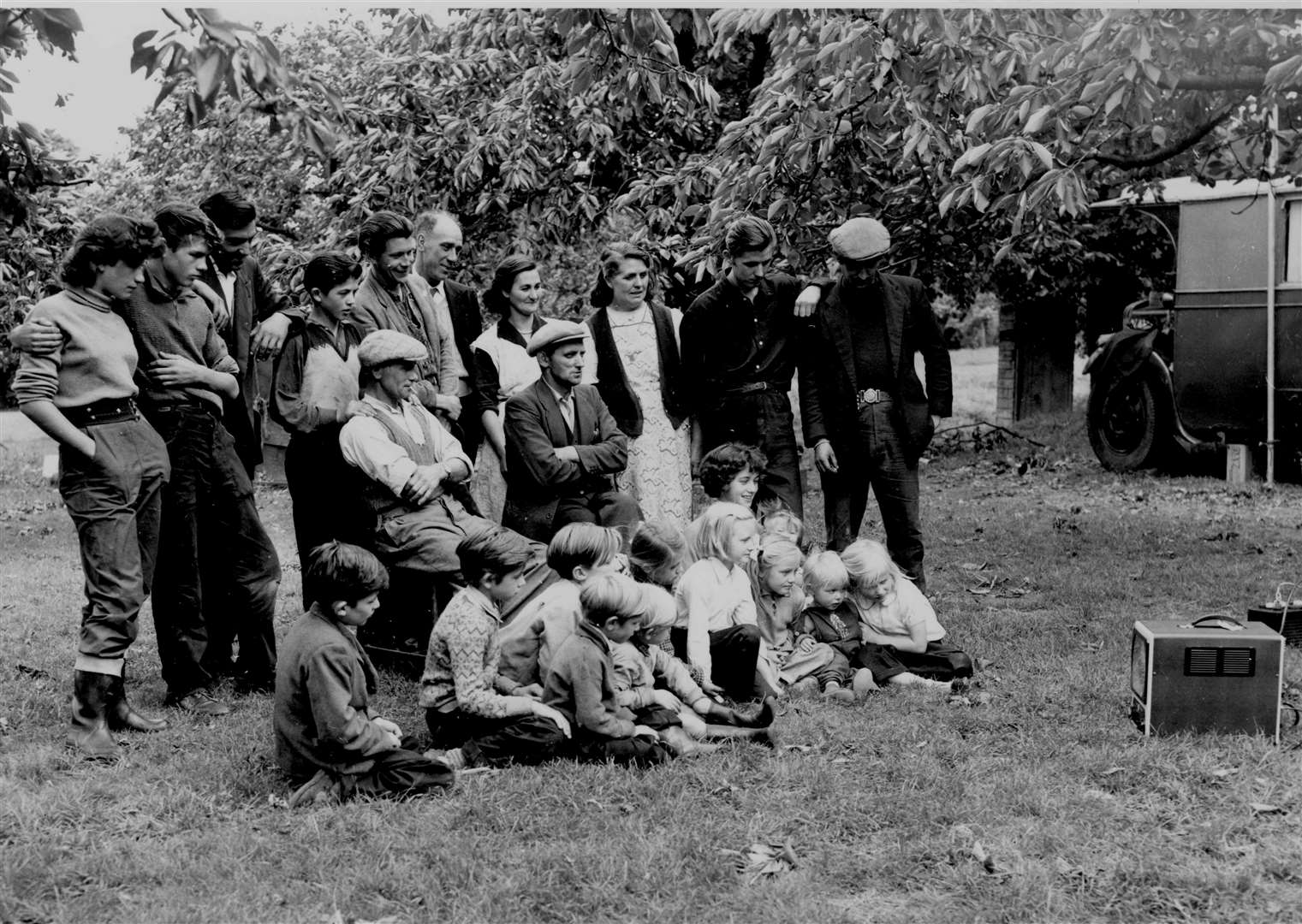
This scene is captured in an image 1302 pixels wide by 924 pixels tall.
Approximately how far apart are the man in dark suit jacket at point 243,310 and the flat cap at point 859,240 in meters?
2.60

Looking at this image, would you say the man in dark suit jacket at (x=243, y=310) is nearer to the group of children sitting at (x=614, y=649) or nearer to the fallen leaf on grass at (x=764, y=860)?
the group of children sitting at (x=614, y=649)

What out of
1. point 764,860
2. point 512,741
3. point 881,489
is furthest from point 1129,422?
point 764,860

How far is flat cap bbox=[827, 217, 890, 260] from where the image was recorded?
6.86 m

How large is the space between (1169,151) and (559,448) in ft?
14.7

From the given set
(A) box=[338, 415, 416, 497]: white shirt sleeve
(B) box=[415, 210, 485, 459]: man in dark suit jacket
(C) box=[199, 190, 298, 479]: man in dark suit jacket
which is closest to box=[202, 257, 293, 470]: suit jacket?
(C) box=[199, 190, 298, 479]: man in dark suit jacket

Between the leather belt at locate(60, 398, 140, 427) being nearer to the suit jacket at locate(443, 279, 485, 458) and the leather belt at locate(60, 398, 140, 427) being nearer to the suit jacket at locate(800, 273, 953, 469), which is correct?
the suit jacket at locate(443, 279, 485, 458)

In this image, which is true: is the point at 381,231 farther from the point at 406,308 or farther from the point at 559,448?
the point at 559,448

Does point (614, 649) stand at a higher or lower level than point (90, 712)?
higher

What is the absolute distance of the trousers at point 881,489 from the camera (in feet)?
22.9

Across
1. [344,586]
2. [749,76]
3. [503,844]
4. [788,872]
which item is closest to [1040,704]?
[788,872]

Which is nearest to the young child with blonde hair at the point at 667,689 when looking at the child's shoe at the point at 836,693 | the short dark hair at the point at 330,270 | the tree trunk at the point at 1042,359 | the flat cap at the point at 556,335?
the child's shoe at the point at 836,693

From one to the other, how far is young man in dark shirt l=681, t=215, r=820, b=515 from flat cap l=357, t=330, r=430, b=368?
157 cm

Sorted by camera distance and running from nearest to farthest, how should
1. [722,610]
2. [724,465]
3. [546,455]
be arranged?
1. [722,610]
2. [546,455]
3. [724,465]

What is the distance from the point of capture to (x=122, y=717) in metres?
5.38
